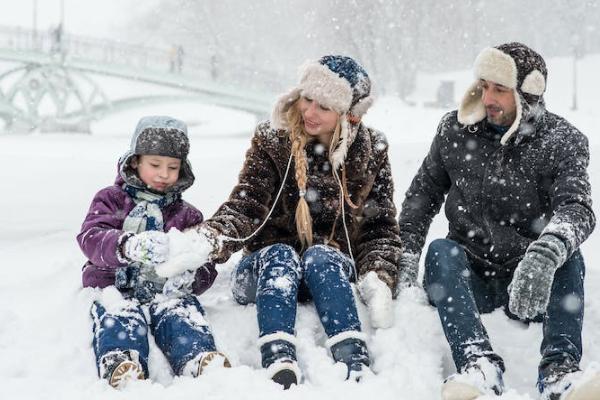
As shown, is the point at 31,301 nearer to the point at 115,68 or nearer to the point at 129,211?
the point at 129,211

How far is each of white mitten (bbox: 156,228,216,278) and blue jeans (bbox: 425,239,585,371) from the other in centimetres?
106

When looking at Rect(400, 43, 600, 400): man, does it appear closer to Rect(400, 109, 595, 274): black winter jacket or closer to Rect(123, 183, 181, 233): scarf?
Rect(400, 109, 595, 274): black winter jacket

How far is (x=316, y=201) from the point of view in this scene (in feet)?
11.5

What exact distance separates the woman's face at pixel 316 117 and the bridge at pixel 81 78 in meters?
20.1

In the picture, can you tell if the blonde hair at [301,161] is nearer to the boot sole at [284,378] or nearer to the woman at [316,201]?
the woman at [316,201]

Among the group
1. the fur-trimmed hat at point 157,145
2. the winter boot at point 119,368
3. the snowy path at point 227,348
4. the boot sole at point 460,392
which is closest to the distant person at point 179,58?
the snowy path at point 227,348

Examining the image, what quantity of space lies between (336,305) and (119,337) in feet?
3.10

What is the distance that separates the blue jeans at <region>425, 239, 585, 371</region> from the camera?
9.01 feet

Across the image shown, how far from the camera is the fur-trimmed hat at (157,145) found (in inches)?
132

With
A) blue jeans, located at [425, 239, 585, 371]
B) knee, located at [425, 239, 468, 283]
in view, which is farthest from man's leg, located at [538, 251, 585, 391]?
knee, located at [425, 239, 468, 283]

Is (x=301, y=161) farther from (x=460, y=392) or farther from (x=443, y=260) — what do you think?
(x=460, y=392)

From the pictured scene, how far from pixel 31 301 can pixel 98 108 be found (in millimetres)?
21734

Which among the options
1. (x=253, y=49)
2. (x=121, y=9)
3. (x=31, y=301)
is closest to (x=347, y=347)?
(x=31, y=301)

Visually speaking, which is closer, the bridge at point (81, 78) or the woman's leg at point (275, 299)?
the woman's leg at point (275, 299)
